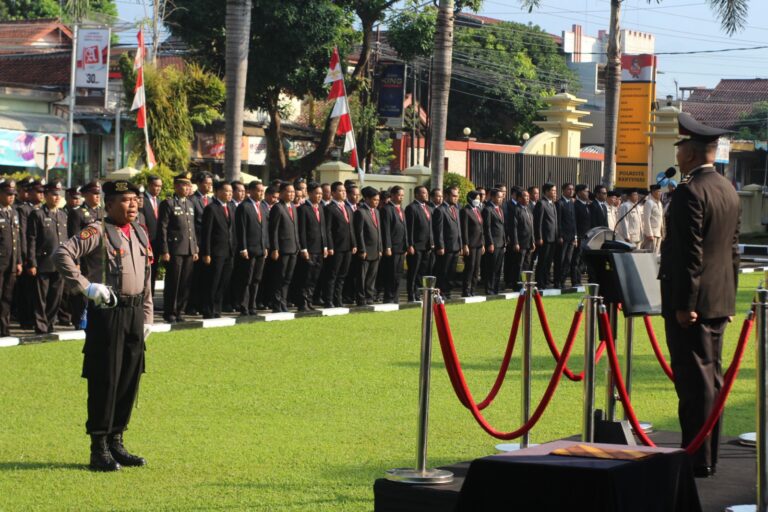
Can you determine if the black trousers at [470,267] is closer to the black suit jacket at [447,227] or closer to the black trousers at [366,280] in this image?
the black suit jacket at [447,227]

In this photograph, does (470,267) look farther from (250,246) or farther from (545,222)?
(250,246)

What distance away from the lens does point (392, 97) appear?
1820 inches

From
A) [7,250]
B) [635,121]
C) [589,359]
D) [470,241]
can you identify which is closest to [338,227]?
[470,241]

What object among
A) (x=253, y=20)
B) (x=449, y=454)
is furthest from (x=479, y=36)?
(x=449, y=454)

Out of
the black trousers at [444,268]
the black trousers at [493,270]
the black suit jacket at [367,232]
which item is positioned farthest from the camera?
the black trousers at [493,270]

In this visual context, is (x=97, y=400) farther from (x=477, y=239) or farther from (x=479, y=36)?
(x=479, y=36)

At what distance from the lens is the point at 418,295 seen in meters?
21.5

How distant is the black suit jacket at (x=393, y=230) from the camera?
811 inches

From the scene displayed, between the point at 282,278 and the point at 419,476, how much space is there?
38.3 feet

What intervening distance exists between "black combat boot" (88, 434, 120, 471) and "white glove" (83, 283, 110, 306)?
89 cm

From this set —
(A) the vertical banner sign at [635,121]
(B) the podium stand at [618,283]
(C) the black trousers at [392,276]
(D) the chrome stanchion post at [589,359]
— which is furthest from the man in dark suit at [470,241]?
(A) the vertical banner sign at [635,121]

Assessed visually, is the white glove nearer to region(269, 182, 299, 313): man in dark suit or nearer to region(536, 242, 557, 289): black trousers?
region(269, 182, 299, 313): man in dark suit

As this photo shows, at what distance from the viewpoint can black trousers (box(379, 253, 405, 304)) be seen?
2052 cm

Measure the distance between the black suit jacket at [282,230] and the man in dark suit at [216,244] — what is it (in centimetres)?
72
